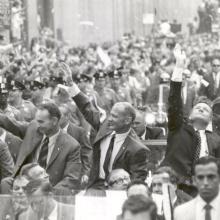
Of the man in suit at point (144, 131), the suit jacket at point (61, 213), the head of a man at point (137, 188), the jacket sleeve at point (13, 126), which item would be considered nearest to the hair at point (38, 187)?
the suit jacket at point (61, 213)

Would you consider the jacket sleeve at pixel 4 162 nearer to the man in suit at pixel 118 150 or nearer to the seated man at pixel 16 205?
the man in suit at pixel 118 150

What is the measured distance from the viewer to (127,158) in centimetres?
1144

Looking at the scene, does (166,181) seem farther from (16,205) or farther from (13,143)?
(13,143)

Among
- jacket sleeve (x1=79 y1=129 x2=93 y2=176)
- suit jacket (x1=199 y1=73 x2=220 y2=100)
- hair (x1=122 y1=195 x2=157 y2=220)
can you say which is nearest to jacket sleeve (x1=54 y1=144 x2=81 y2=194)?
jacket sleeve (x1=79 y1=129 x2=93 y2=176)

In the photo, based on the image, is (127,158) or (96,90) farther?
(96,90)

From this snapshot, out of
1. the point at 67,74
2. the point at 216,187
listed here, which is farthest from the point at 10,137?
the point at 216,187

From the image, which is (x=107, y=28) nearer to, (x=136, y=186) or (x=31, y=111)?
(x=31, y=111)

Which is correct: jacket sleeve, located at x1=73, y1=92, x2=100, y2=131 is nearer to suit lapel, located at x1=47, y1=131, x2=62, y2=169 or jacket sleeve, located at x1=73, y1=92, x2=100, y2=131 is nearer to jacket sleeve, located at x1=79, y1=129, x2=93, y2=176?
suit lapel, located at x1=47, y1=131, x2=62, y2=169

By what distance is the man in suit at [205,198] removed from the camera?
8.25m

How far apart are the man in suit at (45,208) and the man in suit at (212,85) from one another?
13829mm

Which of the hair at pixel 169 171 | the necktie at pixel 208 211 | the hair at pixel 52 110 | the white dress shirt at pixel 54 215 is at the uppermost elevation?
the hair at pixel 52 110

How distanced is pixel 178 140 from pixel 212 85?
12999 millimetres

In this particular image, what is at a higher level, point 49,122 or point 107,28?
point 107,28

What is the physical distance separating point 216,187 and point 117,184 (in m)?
2.30
